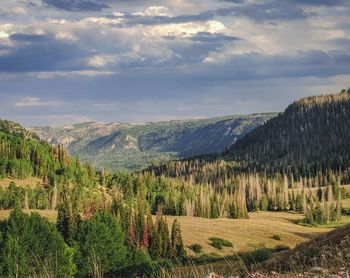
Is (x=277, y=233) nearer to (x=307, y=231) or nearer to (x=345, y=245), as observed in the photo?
(x=307, y=231)

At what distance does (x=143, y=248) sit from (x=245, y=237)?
151 feet

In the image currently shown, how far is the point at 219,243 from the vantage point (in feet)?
510

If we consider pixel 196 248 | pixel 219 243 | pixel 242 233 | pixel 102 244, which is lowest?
pixel 242 233

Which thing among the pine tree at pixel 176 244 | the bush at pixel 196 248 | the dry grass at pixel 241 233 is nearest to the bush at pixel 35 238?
the pine tree at pixel 176 244

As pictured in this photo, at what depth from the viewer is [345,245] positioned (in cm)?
2552

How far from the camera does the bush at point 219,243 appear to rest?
154250 mm

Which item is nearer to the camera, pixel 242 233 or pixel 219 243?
pixel 219 243

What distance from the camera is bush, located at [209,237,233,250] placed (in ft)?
506

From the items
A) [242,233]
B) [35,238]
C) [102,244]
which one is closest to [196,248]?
[242,233]

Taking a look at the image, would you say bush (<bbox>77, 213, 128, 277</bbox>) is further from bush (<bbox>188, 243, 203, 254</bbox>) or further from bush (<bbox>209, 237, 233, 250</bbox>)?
bush (<bbox>209, 237, 233, 250</bbox>)

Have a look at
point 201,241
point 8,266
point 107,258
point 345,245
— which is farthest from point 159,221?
point 345,245

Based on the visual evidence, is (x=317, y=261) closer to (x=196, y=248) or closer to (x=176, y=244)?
(x=176, y=244)

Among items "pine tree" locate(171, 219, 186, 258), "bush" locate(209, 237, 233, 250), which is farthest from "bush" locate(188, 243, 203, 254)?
"pine tree" locate(171, 219, 186, 258)

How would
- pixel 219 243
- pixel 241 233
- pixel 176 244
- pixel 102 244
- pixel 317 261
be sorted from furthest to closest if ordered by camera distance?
A: pixel 241 233
pixel 219 243
pixel 176 244
pixel 102 244
pixel 317 261
